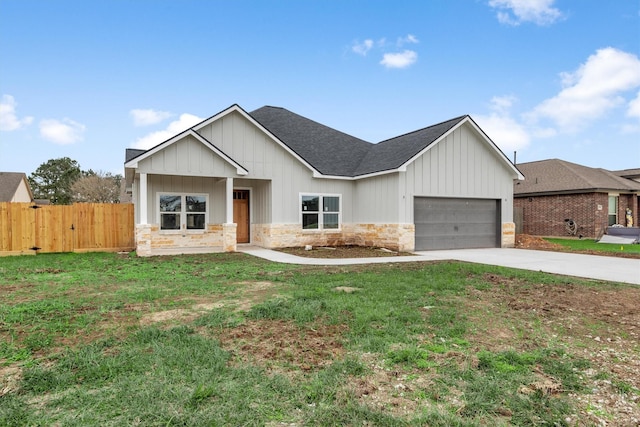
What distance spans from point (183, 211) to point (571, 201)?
21053 millimetres

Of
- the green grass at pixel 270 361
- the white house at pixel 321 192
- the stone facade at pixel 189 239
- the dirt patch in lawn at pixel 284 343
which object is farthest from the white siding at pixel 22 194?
the dirt patch in lawn at pixel 284 343

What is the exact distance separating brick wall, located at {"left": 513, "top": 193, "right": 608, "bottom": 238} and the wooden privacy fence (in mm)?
22641

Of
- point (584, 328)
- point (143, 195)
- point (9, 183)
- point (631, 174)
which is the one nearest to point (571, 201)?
point (631, 174)

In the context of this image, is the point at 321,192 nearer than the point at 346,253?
No

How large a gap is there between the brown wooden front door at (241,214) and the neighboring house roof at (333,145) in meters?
3.14

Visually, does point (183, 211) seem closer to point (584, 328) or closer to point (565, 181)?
point (584, 328)

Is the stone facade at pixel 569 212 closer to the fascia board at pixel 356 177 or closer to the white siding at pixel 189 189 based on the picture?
the fascia board at pixel 356 177

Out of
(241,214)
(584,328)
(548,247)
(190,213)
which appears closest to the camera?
Result: (584,328)

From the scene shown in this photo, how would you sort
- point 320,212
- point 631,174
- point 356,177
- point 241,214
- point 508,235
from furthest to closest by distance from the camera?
point 631,174
point 241,214
point 508,235
point 356,177
point 320,212

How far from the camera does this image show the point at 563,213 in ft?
70.5

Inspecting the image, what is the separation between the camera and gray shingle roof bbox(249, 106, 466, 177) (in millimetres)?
15727

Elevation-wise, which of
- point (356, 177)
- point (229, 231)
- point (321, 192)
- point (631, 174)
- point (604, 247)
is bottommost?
point (604, 247)

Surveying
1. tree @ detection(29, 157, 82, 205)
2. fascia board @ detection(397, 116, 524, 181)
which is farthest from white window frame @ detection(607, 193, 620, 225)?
tree @ detection(29, 157, 82, 205)

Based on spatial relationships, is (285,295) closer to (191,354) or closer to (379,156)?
(191,354)
